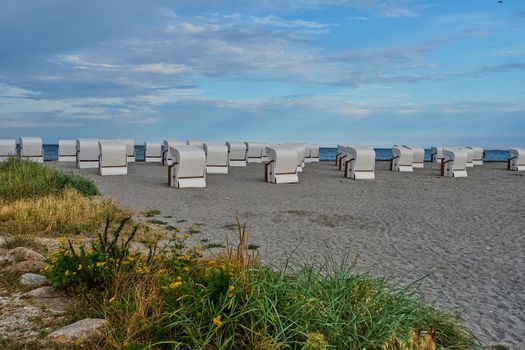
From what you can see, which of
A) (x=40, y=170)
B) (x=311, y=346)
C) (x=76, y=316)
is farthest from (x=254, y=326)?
(x=40, y=170)

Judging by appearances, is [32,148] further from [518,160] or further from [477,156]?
[477,156]

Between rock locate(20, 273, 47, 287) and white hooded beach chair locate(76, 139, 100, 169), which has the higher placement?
white hooded beach chair locate(76, 139, 100, 169)

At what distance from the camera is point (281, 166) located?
60.0 feet

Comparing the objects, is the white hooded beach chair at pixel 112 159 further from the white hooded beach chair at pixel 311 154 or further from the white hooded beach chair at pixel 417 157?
the white hooded beach chair at pixel 417 157

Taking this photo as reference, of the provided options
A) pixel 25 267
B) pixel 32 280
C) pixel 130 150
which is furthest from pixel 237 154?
pixel 32 280

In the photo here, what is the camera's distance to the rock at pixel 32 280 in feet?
16.2

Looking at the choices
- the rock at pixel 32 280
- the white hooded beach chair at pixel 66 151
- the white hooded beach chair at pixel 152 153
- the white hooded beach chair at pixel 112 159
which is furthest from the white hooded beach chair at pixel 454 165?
the rock at pixel 32 280

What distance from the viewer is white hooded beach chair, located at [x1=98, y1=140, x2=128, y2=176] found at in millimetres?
19406

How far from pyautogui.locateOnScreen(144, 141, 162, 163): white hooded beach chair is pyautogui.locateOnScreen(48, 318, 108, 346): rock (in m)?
23.8

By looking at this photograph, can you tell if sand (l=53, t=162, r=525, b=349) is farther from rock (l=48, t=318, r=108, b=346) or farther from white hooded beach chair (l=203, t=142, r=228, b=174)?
rock (l=48, t=318, r=108, b=346)

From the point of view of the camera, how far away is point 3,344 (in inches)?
145

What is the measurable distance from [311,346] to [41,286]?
3082mm

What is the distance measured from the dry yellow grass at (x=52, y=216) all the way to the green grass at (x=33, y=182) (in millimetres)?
736

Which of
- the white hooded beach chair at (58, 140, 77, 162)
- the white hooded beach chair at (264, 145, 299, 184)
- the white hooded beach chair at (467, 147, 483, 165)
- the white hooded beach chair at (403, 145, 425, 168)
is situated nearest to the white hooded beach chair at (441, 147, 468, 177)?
the white hooded beach chair at (403, 145, 425, 168)
